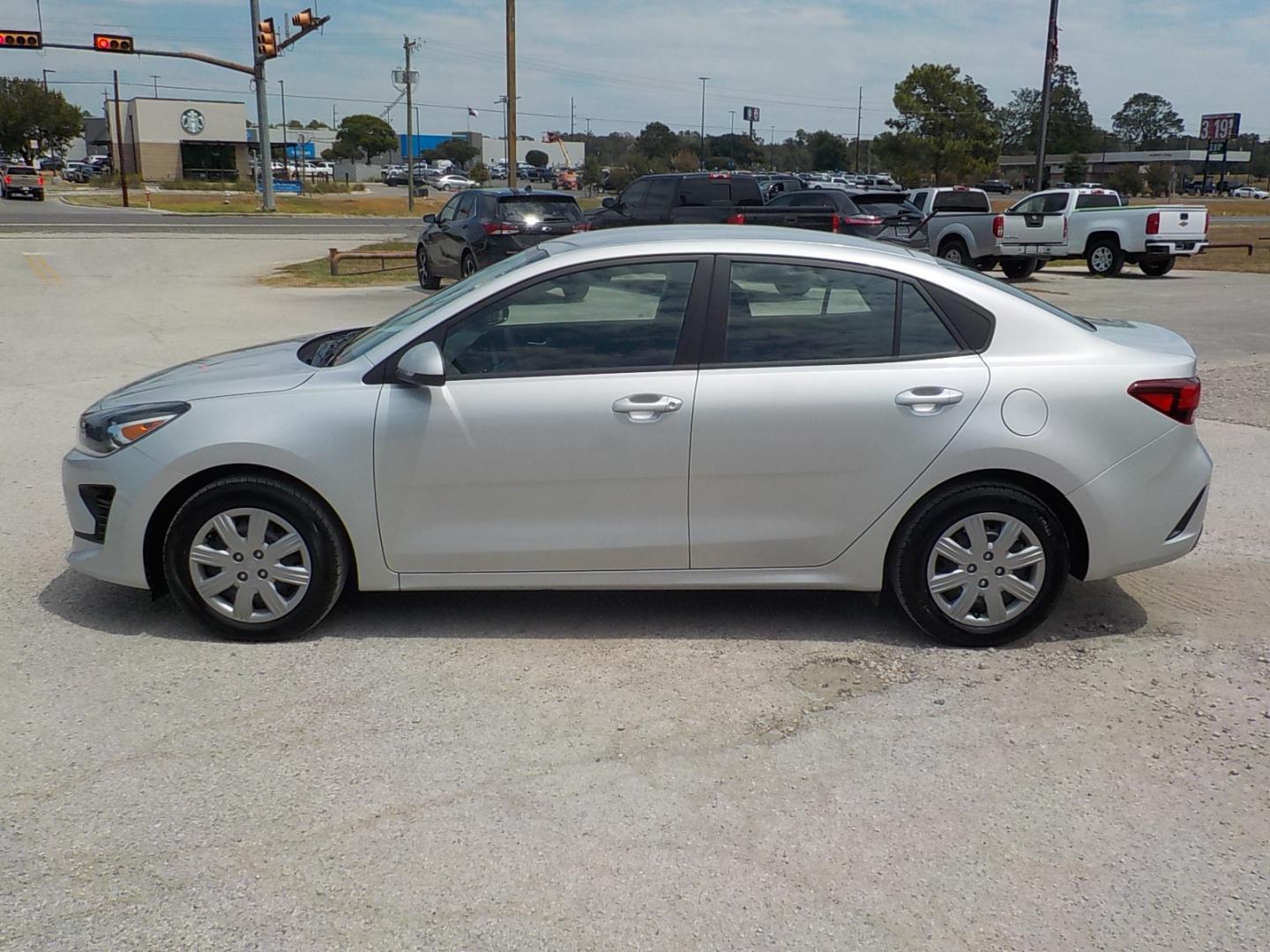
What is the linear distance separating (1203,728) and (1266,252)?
30432 mm

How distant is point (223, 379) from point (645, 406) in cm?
181

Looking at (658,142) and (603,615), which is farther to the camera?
(658,142)

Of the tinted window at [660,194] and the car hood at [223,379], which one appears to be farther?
the tinted window at [660,194]

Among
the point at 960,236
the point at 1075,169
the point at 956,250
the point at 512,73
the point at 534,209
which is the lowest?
the point at 956,250

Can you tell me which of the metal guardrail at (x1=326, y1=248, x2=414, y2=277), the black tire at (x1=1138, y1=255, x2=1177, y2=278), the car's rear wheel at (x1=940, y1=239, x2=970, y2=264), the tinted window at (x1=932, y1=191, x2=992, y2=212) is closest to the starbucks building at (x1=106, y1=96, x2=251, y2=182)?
the metal guardrail at (x1=326, y1=248, x2=414, y2=277)

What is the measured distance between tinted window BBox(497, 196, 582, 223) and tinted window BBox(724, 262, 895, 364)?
14427 millimetres

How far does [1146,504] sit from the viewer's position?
482cm

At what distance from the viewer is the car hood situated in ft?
16.0

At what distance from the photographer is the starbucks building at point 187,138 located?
93562 mm

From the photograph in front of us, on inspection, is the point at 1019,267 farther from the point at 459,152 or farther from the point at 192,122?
the point at 459,152

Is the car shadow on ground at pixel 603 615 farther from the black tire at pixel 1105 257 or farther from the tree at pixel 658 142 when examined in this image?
the tree at pixel 658 142

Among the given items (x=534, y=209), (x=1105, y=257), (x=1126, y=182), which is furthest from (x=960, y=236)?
(x=1126, y=182)

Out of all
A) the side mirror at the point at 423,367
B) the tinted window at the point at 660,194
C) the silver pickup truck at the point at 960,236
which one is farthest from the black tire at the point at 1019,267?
the side mirror at the point at 423,367

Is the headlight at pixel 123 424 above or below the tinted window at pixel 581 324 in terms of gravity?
below
